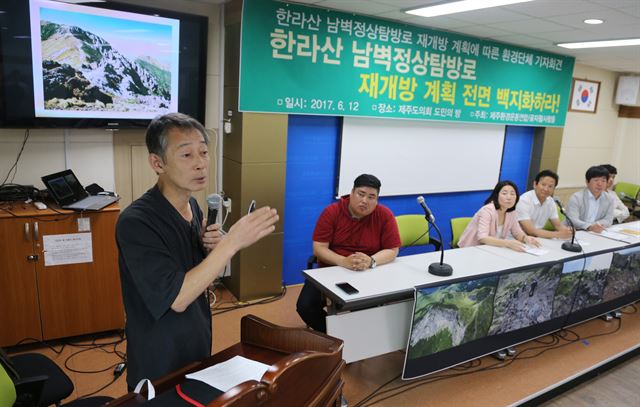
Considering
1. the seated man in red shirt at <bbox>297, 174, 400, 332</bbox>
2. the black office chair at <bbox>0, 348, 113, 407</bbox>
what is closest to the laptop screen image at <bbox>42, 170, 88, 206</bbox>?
the black office chair at <bbox>0, 348, 113, 407</bbox>

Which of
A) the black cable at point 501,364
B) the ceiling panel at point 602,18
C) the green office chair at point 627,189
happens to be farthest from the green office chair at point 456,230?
the green office chair at point 627,189

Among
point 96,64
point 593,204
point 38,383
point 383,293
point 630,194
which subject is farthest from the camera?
point 630,194

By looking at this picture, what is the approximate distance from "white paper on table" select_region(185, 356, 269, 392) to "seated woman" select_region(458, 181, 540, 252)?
103 inches

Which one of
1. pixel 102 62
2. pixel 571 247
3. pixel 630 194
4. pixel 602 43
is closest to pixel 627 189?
pixel 630 194

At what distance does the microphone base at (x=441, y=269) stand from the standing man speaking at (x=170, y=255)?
5.21 ft

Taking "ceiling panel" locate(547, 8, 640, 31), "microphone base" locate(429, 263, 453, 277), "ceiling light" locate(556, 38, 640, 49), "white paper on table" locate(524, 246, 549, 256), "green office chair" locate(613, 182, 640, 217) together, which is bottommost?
"microphone base" locate(429, 263, 453, 277)

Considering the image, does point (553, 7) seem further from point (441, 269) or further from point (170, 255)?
point (170, 255)

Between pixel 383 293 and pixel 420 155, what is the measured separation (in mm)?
2614

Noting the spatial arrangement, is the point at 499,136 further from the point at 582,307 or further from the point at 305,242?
the point at 305,242

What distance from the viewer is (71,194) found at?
9.41ft

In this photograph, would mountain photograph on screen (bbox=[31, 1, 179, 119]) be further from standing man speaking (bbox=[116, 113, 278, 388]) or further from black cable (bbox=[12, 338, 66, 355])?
standing man speaking (bbox=[116, 113, 278, 388])

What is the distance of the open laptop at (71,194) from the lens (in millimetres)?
2744

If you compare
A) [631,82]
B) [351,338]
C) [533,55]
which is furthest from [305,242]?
[631,82]

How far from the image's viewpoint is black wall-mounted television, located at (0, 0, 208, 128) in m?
2.72
